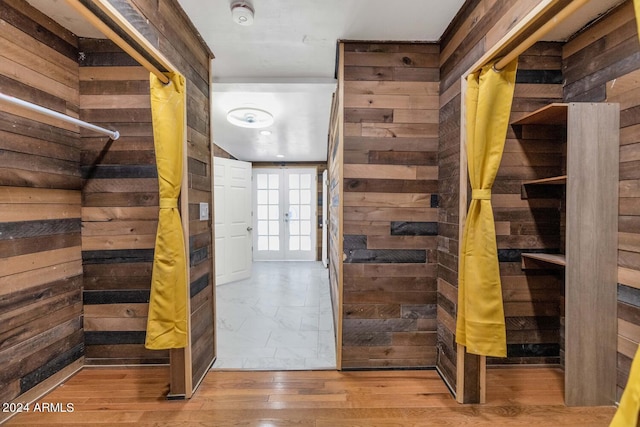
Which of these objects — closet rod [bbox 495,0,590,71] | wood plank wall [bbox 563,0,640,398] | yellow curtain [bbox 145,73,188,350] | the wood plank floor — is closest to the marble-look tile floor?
the wood plank floor

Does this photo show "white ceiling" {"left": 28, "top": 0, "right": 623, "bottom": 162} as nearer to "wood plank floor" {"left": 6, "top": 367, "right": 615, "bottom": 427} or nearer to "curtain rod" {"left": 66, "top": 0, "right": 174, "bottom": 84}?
"curtain rod" {"left": 66, "top": 0, "right": 174, "bottom": 84}

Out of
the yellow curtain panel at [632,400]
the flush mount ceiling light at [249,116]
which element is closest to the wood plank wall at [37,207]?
the flush mount ceiling light at [249,116]

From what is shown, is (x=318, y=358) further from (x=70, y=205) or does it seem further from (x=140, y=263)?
(x=70, y=205)

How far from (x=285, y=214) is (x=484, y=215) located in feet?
16.1

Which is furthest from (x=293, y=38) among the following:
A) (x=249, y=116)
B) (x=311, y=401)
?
(x=311, y=401)

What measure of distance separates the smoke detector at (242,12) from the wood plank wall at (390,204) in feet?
2.18

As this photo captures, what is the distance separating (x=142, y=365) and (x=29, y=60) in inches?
81.9

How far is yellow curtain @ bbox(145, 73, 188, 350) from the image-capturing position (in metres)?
1.47

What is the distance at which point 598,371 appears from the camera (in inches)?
60.9

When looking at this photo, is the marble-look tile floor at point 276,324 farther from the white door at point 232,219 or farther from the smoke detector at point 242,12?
the smoke detector at point 242,12

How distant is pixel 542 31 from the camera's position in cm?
106

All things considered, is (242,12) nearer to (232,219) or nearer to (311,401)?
(311,401)

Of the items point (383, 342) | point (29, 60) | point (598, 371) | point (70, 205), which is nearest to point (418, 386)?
point (383, 342)

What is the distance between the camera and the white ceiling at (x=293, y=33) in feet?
5.16
